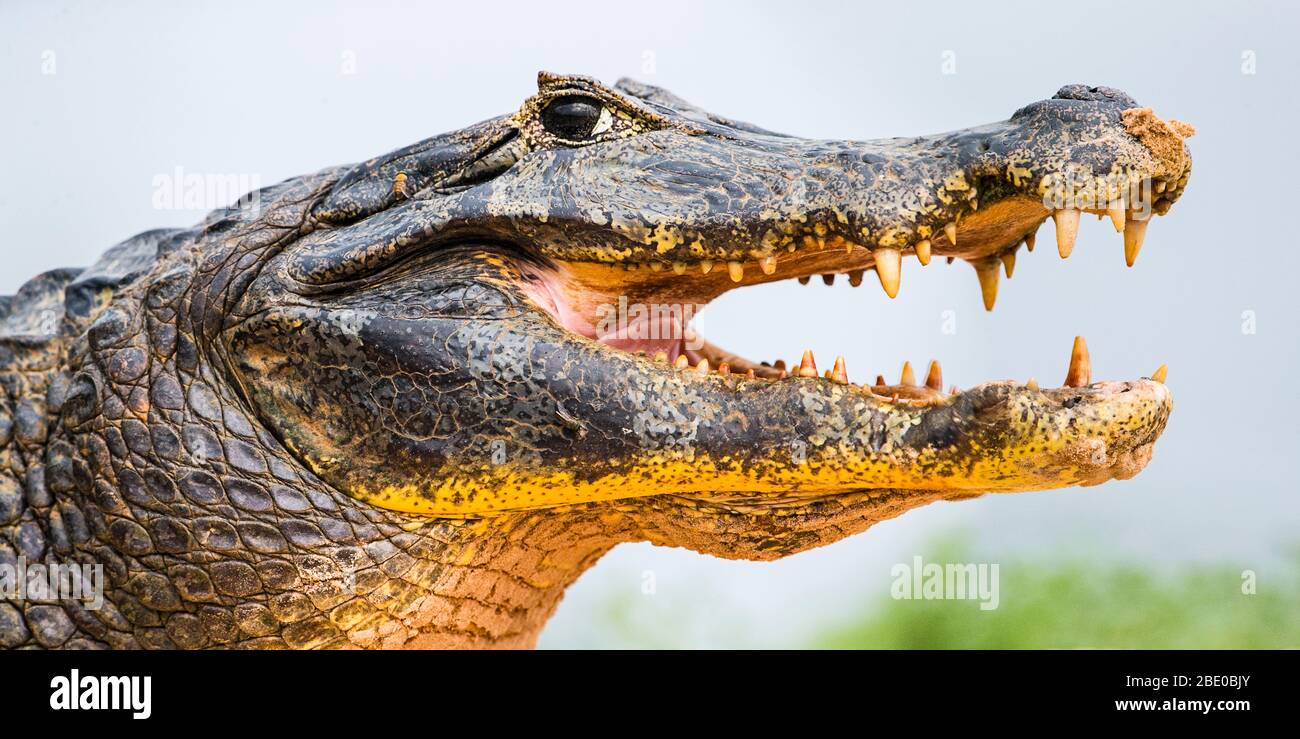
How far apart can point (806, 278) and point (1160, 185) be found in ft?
2.68

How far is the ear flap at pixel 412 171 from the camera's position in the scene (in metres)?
2.51

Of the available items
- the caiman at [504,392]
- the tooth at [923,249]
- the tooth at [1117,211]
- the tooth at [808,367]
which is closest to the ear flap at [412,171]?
the caiman at [504,392]

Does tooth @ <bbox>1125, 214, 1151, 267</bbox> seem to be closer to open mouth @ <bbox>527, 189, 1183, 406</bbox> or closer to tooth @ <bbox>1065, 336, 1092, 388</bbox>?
open mouth @ <bbox>527, 189, 1183, 406</bbox>

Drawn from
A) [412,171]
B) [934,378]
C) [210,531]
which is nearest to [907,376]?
[934,378]

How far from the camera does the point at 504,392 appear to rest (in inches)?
88.2

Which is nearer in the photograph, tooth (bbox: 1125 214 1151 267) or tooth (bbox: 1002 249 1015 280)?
tooth (bbox: 1125 214 1151 267)

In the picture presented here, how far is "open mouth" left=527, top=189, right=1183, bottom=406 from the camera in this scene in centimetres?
215

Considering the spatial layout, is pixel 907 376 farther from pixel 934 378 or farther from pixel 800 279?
pixel 800 279

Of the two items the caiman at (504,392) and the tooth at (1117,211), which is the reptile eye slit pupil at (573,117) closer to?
the caiman at (504,392)

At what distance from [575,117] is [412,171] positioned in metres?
0.38

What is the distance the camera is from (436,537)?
2340mm

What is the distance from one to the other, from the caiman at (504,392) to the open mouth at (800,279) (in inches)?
0.4

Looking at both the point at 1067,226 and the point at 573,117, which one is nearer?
the point at 1067,226

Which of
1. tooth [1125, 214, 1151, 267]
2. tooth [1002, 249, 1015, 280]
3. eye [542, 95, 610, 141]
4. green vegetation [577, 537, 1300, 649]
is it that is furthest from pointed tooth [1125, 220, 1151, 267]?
green vegetation [577, 537, 1300, 649]
